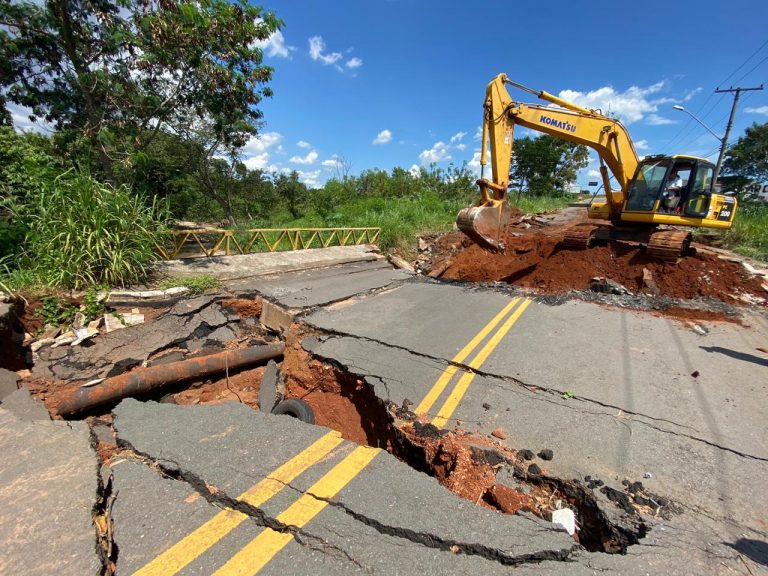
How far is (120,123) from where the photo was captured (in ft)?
22.9

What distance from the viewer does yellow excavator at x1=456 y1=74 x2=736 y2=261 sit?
841 centimetres

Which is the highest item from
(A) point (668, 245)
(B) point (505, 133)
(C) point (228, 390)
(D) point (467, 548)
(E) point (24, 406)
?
(B) point (505, 133)

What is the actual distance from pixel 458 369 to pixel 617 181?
29.0ft

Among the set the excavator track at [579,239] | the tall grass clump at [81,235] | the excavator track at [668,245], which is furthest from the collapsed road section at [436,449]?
the excavator track at [579,239]

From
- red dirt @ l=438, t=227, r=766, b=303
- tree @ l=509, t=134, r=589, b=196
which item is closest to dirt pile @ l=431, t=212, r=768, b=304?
red dirt @ l=438, t=227, r=766, b=303

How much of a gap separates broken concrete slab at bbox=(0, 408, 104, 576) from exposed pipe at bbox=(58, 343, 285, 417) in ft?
2.23

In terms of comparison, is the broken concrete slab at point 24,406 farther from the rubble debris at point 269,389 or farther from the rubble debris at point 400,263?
the rubble debris at point 400,263

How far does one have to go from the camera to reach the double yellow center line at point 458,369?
3.68 metres

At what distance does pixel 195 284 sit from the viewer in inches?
253

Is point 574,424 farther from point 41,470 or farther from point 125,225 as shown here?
point 125,225

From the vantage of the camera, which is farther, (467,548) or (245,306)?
(245,306)

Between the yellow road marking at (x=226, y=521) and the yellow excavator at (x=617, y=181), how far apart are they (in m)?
6.43

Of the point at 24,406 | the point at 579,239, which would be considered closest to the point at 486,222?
the point at 579,239

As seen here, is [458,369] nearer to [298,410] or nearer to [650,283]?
[298,410]
